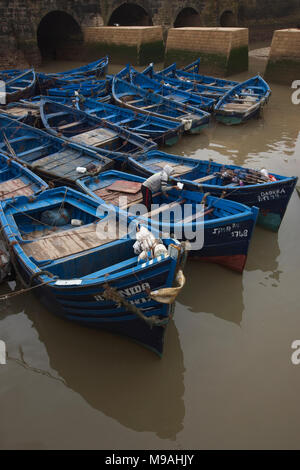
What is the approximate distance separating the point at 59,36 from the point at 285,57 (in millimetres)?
18304

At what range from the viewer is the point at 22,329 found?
6.61m

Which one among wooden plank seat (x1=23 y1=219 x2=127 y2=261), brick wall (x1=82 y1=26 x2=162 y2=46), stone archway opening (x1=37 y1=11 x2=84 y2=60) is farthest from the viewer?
stone archway opening (x1=37 y1=11 x2=84 y2=60)

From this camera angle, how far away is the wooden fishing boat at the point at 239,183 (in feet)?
26.5

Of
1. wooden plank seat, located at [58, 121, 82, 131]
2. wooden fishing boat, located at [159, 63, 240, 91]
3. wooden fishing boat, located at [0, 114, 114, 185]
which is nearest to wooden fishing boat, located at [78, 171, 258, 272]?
wooden fishing boat, located at [0, 114, 114, 185]

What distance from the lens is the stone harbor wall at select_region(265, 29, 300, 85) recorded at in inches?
808

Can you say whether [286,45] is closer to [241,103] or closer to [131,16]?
[241,103]

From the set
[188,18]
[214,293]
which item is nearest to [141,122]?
[214,293]

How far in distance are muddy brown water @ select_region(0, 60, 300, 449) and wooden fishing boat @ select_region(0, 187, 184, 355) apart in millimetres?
509

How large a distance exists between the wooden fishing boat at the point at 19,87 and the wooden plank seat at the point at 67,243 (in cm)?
1178

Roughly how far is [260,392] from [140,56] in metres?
25.2

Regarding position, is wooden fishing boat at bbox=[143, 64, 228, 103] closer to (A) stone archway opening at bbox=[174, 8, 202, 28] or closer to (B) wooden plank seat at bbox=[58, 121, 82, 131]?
(B) wooden plank seat at bbox=[58, 121, 82, 131]

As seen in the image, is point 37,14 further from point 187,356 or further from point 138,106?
point 187,356

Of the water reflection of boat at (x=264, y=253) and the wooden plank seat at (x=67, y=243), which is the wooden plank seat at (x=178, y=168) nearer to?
the water reflection of boat at (x=264, y=253)
